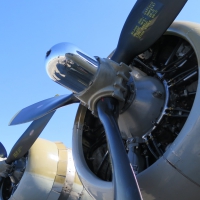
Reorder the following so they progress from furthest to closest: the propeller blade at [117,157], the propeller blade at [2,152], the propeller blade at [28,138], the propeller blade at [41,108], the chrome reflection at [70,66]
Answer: the propeller blade at [2,152] < the propeller blade at [28,138] < the propeller blade at [41,108] < the chrome reflection at [70,66] < the propeller blade at [117,157]

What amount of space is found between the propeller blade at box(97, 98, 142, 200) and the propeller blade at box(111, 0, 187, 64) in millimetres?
843

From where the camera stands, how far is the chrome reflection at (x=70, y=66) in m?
4.70

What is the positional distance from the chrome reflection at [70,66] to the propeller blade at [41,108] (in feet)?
3.48

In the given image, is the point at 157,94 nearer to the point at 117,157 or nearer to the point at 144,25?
the point at 144,25

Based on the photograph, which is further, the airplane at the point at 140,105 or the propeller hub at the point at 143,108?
the propeller hub at the point at 143,108

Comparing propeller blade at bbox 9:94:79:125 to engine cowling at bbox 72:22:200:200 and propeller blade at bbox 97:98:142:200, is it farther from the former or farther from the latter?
engine cowling at bbox 72:22:200:200

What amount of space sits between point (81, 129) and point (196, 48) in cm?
261

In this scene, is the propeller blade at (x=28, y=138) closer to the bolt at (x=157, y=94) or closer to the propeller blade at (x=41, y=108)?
the propeller blade at (x=41, y=108)

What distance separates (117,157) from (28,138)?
5.51 meters

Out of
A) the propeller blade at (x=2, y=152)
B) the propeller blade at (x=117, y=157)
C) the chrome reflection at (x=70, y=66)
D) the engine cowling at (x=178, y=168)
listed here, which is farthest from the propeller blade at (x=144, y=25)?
the propeller blade at (x=2, y=152)

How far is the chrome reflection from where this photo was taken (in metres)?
4.70

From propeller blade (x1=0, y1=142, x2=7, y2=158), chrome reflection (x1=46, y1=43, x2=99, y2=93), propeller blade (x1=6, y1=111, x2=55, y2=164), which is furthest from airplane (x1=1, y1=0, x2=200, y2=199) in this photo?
propeller blade (x1=0, y1=142, x2=7, y2=158)

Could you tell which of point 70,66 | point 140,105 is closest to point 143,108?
point 140,105

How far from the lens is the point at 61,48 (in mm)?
4758
